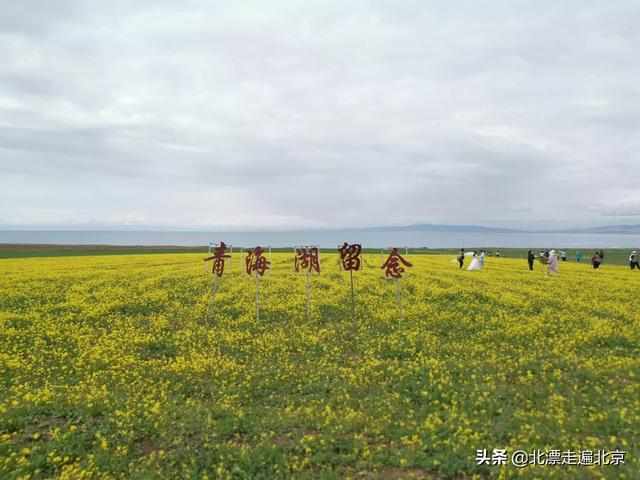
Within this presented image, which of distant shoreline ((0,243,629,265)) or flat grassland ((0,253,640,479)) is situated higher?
distant shoreline ((0,243,629,265))

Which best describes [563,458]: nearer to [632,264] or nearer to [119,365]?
[119,365]

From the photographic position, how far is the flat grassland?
29.2 ft

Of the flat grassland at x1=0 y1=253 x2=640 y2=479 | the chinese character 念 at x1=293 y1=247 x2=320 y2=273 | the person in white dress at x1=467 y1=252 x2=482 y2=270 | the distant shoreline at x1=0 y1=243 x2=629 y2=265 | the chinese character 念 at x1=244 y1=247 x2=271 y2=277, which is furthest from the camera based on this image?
the distant shoreline at x1=0 y1=243 x2=629 y2=265

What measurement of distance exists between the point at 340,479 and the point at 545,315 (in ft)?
55.7

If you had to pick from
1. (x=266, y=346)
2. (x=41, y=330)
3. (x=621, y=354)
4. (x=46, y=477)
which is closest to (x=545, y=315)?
(x=621, y=354)

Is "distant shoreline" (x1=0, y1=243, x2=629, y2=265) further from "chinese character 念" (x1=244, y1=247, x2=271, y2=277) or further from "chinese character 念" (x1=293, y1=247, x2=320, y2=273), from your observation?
"chinese character 念" (x1=244, y1=247, x2=271, y2=277)

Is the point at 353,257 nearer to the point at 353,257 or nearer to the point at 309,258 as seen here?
the point at 353,257

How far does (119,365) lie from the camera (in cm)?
1452

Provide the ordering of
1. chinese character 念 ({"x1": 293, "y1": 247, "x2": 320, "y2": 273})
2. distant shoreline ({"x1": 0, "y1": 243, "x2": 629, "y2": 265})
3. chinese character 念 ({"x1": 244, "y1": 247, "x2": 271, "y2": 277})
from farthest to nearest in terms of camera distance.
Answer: distant shoreline ({"x1": 0, "y1": 243, "x2": 629, "y2": 265}) → chinese character 念 ({"x1": 293, "y1": 247, "x2": 320, "y2": 273}) → chinese character 念 ({"x1": 244, "y1": 247, "x2": 271, "y2": 277})

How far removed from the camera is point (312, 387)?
41.6ft

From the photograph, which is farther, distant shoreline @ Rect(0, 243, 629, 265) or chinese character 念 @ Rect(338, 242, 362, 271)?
distant shoreline @ Rect(0, 243, 629, 265)

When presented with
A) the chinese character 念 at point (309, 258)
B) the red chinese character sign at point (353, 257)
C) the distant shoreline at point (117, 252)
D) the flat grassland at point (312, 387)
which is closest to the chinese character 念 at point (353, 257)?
the red chinese character sign at point (353, 257)

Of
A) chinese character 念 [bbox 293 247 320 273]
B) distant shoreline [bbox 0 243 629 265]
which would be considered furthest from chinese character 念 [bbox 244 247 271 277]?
distant shoreline [bbox 0 243 629 265]

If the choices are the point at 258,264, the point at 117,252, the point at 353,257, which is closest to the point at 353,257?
the point at 353,257
